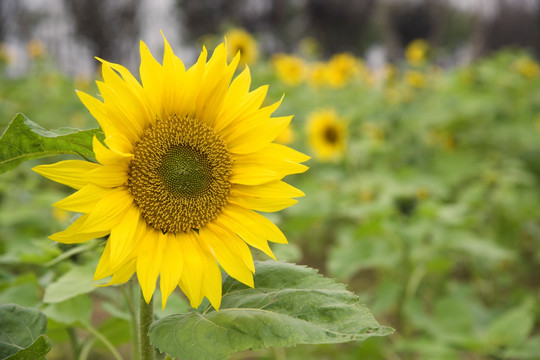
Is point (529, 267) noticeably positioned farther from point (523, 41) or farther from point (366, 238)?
point (523, 41)

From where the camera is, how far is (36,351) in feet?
2.96

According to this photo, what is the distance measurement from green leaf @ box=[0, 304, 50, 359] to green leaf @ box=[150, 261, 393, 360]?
282 mm

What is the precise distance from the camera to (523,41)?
24.7 m

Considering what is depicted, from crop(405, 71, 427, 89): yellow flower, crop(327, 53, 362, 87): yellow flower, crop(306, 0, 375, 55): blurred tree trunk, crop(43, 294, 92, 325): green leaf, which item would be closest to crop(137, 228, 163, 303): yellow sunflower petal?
crop(43, 294, 92, 325): green leaf

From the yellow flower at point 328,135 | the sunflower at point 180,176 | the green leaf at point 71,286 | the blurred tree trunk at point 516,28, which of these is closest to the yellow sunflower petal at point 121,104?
the sunflower at point 180,176

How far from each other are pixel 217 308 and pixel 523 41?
27564mm

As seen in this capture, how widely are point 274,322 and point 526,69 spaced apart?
5.31 metres

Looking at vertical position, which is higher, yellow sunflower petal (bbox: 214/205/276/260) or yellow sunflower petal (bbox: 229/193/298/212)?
yellow sunflower petal (bbox: 229/193/298/212)

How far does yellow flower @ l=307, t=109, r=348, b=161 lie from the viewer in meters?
4.38

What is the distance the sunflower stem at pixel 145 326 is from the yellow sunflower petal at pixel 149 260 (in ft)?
0.30

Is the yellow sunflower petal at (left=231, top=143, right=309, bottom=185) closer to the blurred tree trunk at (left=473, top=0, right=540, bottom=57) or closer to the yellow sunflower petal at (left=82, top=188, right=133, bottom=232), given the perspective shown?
the yellow sunflower petal at (left=82, top=188, right=133, bottom=232)

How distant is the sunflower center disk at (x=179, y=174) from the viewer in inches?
39.9

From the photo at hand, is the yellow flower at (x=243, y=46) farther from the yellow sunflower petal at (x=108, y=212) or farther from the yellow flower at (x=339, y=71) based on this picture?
the yellow sunflower petal at (x=108, y=212)

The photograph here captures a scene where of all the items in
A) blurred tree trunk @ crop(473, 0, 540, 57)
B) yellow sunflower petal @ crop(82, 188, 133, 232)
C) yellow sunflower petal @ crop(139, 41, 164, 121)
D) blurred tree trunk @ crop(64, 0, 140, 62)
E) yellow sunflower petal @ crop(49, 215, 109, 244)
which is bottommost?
yellow sunflower petal @ crop(49, 215, 109, 244)
